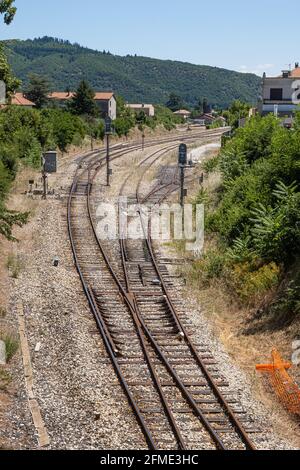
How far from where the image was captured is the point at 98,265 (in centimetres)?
2197

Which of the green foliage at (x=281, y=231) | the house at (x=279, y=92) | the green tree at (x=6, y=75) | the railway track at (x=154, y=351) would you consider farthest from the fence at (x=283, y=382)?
the house at (x=279, y=92)

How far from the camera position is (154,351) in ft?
49.7

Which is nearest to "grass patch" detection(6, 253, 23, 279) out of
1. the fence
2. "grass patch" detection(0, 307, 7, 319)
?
"grass patch" detection(0, 307, 7, 319)

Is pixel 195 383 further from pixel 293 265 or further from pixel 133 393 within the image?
pixel 293 265

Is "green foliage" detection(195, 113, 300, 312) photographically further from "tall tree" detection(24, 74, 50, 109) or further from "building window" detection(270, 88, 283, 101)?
"tall tree" detection(24, 74, 50, 109)

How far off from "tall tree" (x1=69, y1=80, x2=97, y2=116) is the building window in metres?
21.8

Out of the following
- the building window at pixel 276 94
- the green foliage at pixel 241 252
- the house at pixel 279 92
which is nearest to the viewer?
the green foliage at pixel 241 252

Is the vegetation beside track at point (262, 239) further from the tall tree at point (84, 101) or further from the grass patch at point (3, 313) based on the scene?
the tall tree at point (84, 101)

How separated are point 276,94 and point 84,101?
22960 mm

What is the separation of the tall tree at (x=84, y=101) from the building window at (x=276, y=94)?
21.8 metres

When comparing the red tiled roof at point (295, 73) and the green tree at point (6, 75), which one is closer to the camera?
the green tree at point (6, 75)

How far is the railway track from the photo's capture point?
11516mm

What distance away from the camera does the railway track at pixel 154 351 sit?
1152 cm
